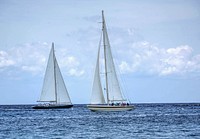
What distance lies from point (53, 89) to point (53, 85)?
844mm

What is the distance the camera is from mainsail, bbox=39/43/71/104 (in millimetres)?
118062

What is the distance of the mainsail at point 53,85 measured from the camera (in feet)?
387

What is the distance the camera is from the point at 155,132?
57938 millimetres

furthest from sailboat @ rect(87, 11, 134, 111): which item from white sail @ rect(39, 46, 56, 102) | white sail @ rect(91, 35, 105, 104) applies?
white sail @ rect(39, 46, 56, 102)

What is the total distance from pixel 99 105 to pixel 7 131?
29.6 m

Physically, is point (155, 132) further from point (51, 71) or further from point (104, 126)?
point (51, 71)

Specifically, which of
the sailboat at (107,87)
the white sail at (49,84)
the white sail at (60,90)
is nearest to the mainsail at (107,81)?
the sailboat at (107,87)

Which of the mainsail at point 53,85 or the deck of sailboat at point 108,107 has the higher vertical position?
the mainsail at point 53,85

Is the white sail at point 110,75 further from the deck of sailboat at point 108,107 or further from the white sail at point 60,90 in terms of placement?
the white sail at point 60,90

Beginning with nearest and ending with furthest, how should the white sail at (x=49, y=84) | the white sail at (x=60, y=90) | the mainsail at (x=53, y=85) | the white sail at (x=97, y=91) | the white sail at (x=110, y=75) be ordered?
the white sail at (x=110, y=75), the white sail at (x=97, y=91), the white sail at (x=49, y=84), the mainsail at (x=53, y=85), the white sail at (x=60, y=90)

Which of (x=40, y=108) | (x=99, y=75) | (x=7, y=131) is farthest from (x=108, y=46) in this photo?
(x=40, y=108)

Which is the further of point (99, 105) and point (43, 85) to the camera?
point (43, 85)

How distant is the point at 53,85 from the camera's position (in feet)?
393

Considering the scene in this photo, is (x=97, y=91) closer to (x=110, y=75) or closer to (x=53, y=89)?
(x=110, y=75)
